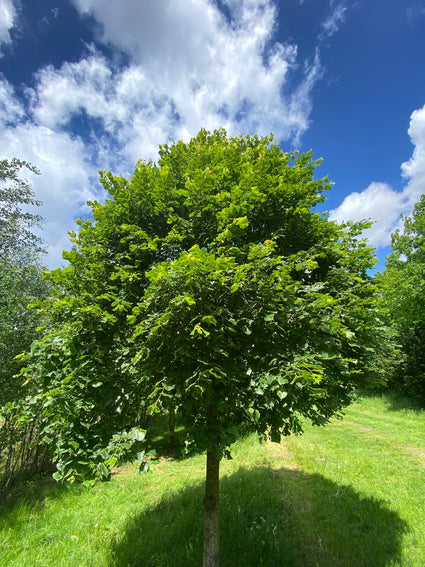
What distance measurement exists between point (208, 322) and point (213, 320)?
0.08 m

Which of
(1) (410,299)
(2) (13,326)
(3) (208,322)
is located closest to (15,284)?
(2) (13,326)

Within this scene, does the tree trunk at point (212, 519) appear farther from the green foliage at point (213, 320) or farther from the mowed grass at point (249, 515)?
the green foliage at point (213, 320)

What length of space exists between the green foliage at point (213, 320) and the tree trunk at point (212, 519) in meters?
1.36

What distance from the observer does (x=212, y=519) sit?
432 centimetres

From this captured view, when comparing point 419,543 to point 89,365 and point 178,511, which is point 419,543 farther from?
point 89,365

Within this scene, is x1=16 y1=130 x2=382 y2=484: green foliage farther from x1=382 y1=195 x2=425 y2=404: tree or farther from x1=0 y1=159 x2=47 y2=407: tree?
x1=382 y1=195 x2=425 y2=404: tree

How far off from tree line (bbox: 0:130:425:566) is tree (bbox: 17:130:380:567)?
0.02 m

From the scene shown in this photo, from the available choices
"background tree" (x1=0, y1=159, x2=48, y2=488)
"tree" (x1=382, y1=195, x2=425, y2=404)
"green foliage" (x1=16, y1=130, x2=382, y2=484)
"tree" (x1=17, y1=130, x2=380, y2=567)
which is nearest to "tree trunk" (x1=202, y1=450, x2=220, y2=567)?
"tree" (x1=17, y1=130, x2=380, y2=567)

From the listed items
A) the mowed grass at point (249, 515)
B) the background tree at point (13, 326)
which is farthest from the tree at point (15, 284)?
the mowed grass at point (249, 515)

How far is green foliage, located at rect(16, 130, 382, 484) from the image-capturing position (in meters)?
3.14

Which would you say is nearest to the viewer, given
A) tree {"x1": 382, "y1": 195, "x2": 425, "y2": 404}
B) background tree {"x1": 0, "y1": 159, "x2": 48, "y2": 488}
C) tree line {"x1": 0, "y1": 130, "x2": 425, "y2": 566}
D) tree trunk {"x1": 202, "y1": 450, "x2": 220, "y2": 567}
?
tree line {"x1": 0, "y1": 130, "x2": 425, "y2": 566}

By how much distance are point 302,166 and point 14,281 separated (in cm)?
1074

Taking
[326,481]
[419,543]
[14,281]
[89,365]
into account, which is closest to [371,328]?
[89,365]

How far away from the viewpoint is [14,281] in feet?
31.6
